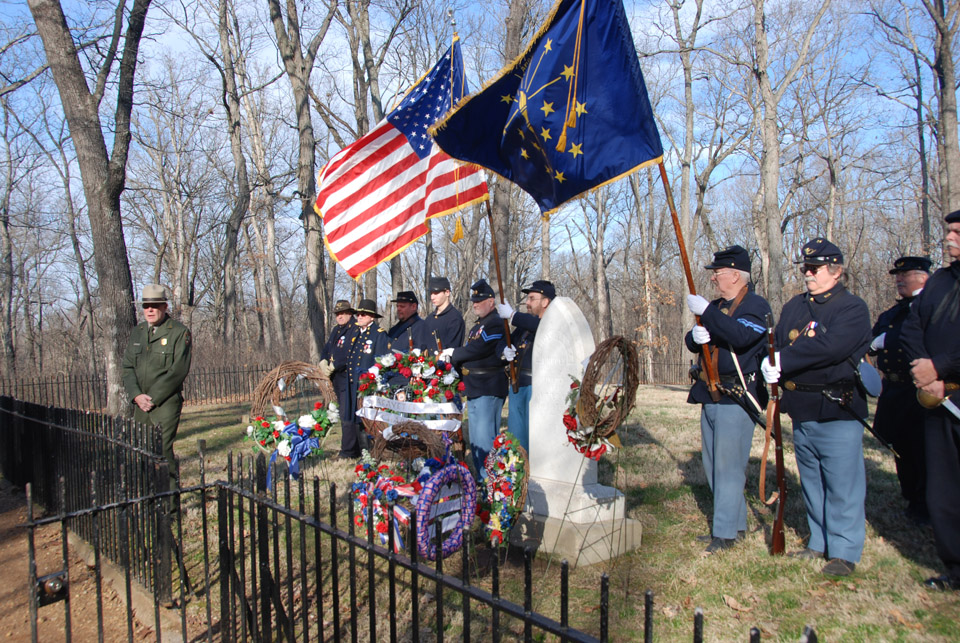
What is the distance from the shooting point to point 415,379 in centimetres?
530

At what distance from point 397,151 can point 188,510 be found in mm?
4085

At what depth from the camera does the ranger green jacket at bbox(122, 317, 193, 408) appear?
6.00 m

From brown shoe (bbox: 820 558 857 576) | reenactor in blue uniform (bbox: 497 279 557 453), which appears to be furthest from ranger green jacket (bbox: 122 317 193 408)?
brown shoe (bbox: 820 558 857 576)

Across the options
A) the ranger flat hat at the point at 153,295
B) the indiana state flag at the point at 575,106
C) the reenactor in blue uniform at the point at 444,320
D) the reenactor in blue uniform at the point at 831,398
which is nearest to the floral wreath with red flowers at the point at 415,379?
the reenactor in blue uniform at the point at 444,320

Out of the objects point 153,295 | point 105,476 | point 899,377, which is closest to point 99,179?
point 153,295

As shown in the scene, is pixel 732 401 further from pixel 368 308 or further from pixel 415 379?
pixel 368 308

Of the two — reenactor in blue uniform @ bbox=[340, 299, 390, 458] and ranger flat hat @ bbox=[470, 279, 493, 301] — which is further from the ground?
ranger flat hat @ bbox=[470, 279, 493, 301]

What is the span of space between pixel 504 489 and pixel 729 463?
1.56m

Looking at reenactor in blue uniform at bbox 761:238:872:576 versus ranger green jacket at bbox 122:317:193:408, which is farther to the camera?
ranger green jacket at bbox 122:317:193:408

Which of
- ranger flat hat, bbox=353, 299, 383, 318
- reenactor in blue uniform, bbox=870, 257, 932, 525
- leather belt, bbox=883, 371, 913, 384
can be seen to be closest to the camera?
reenactor in blue uniform, bbox=870, 257, 932, 525

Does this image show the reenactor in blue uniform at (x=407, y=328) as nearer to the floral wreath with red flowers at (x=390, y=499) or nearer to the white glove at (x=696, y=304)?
the floral wreath with red flowers at (x=390, y=499)

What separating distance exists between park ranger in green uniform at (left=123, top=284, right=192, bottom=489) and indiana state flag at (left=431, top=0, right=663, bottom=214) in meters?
3.50

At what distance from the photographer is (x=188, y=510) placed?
6.09 metres

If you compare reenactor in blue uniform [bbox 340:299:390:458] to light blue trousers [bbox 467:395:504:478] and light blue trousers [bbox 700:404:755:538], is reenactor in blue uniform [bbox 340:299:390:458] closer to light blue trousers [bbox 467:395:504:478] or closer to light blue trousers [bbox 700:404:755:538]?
light blue trousers [bbox 467:395:504:478]
